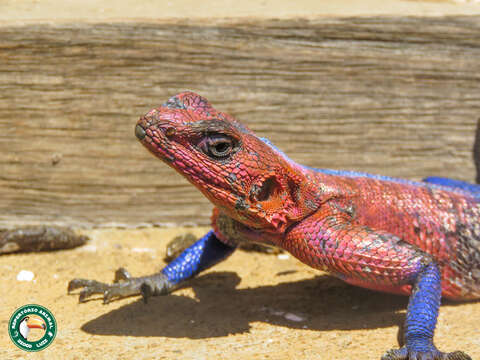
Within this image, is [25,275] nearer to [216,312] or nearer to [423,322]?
[216,312]

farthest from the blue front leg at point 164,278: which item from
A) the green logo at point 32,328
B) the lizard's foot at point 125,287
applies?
the green logo at point 32,328

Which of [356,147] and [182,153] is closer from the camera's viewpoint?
[182,153]

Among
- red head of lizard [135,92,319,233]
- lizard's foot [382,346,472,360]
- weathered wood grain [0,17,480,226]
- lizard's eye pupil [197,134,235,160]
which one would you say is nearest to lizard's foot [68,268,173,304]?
red head of lizard [135,92,319,233]

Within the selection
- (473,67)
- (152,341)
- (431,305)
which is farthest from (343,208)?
(473,67)

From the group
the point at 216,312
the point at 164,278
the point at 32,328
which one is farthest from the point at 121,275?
the point at 32,328

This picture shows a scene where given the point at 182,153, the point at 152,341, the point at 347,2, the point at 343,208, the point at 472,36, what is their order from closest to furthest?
1. the point at 182,153
2. the point at 152,341
3. the point at 343,208
4. the point at 472,36
5. the point at 347,2

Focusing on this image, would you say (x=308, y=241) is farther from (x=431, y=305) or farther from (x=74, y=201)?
(x=74, y=201)

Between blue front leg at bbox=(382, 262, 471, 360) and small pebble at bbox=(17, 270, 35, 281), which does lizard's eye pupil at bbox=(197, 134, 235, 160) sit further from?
small pebble at bbox=(17, 270, 35, 281)

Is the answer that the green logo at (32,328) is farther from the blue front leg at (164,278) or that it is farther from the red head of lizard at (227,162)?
the red head of lizard at (227,162)
